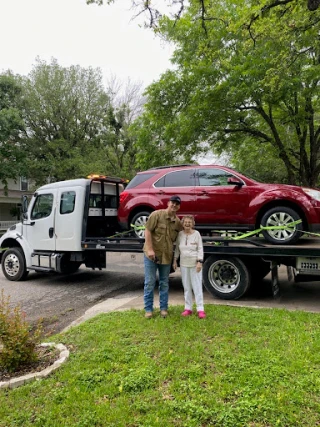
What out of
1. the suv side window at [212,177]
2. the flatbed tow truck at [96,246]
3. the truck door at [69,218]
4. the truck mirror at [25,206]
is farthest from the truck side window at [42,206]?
the suv side window at [212,177]

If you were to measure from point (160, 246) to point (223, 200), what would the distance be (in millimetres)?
2101

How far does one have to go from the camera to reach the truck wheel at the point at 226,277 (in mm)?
6242

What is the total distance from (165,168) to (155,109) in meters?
7.47

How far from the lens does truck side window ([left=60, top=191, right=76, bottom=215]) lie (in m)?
7.98

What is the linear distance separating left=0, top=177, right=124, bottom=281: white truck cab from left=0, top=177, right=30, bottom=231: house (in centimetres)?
1911

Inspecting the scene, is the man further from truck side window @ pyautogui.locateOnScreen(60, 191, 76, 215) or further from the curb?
truck side window @ pyautogui.locateOnScreen(60, 191, 76, 215)

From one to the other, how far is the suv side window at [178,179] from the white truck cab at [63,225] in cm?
168

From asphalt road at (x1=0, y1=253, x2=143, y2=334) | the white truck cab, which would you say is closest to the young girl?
asphalt road at (x1=0, y1=253, x2=143, y2=334)

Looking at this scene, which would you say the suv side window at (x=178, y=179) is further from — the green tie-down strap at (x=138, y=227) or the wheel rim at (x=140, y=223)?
the green tie-down strap at (x=138, y=227)

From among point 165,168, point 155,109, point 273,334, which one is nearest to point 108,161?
point 155,109

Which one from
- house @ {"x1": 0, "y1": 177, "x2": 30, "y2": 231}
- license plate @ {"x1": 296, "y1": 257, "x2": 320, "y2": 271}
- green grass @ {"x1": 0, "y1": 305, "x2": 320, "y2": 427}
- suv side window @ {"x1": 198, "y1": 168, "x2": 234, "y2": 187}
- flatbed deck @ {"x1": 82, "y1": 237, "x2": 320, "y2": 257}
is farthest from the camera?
house @ {"x1": 0, "y1": 177, "x2": 30, "y2": 231}

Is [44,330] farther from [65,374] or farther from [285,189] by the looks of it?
[285,189]

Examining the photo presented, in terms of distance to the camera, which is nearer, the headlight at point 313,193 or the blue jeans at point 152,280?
the blue jeans at point 152,280

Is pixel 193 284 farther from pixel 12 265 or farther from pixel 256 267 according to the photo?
pixel 12 265
